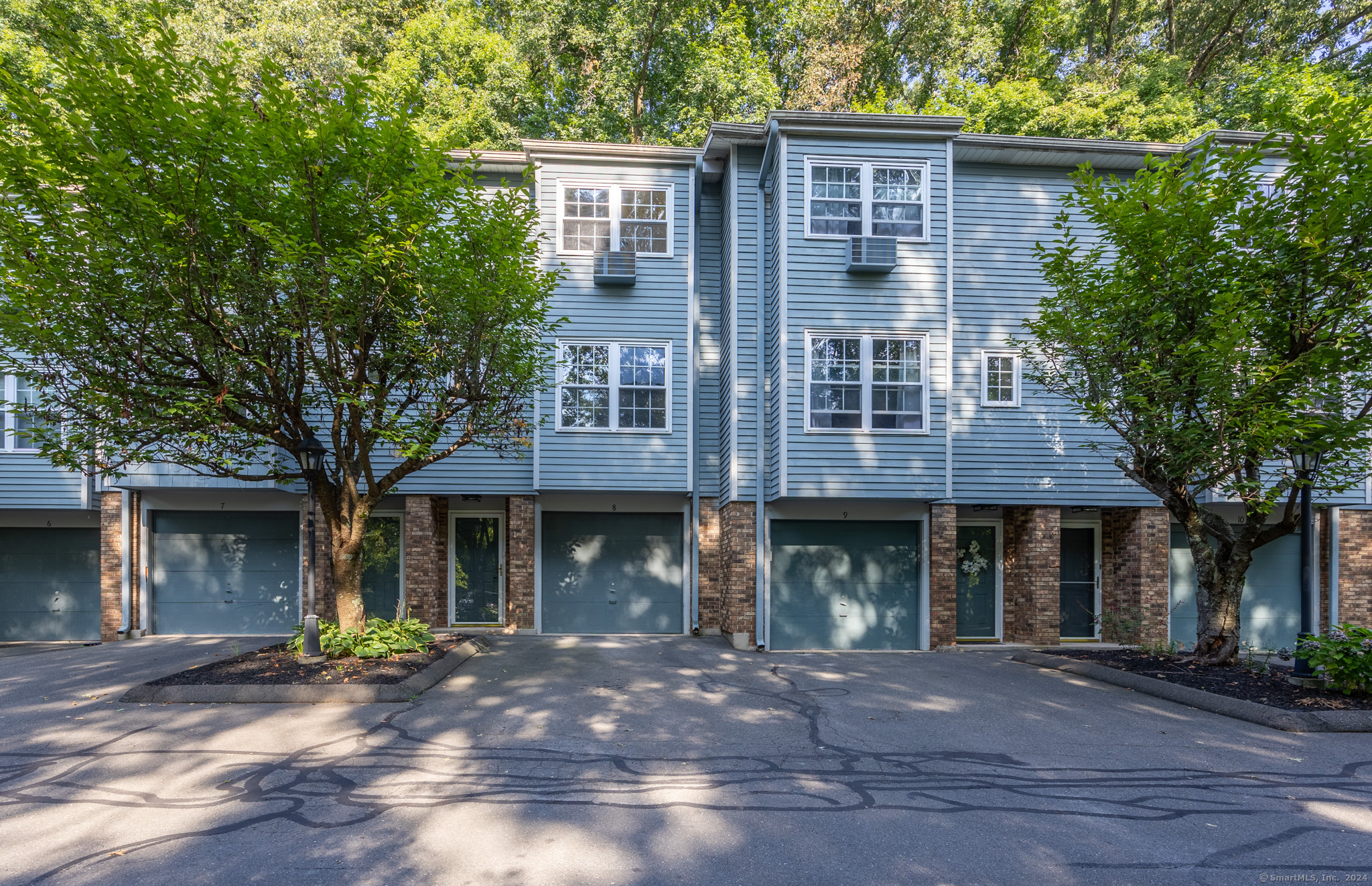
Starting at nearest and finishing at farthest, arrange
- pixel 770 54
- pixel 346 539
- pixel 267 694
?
pixel 267 694 → pixel 346 539 → pixel 770 54

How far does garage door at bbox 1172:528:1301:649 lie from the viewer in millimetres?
13578

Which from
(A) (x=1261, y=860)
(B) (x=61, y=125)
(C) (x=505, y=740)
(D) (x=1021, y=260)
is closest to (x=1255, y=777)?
(A) (x=1261, y=860)

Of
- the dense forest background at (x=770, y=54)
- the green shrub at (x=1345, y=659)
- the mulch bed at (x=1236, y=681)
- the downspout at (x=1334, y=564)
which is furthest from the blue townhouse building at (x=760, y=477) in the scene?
the dense forest background at (x=770, y=54)

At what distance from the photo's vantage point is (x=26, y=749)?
604 centimetres

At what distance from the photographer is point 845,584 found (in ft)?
41.7

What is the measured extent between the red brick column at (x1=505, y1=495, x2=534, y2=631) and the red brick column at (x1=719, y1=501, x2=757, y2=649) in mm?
3663

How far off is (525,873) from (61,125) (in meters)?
8.36

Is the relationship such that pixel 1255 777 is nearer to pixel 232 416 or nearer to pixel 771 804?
→ pixel 771 804

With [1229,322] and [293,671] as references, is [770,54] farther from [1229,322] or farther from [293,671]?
[293,671]

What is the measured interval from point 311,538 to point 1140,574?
1377 cm

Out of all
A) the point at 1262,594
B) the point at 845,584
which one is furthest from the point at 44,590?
the point at 1262,594

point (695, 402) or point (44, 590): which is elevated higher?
point (695, 402)

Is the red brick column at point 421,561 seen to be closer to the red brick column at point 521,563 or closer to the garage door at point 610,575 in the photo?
the red brick column at point 521,563

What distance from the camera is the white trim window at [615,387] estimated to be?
1278 centimetres
